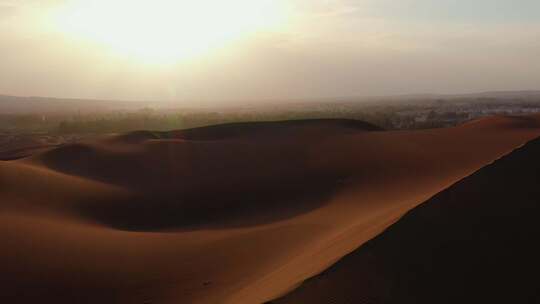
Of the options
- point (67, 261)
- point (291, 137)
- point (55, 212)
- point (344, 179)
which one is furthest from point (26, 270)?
point (291, 137)

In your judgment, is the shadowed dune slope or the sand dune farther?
the sand dune

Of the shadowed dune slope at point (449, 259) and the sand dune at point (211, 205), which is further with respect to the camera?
the sand dune at point (211, 205)

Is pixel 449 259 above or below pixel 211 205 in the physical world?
above

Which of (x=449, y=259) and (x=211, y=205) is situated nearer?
(x=449, y=259)

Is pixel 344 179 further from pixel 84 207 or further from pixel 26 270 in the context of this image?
pixel 26 270
